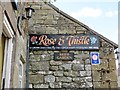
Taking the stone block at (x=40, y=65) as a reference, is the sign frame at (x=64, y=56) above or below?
above

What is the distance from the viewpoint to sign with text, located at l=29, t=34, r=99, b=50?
532 cm

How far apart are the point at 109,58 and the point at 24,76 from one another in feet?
6.58

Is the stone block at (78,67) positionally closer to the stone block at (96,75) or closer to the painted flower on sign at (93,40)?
the stone block at (96,75)

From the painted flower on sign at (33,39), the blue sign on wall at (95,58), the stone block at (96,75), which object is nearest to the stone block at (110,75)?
the stone block at (96,75)

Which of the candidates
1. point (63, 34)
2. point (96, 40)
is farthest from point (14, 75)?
point (96, 40)

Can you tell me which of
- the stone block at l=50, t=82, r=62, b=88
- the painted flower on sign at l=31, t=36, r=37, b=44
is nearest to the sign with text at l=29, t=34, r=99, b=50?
the painted flower on sign at l=31, t=36, r=37, b=44

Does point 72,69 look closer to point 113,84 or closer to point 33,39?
point 113,84

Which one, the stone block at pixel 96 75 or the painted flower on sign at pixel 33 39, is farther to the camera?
the painted flower on sign at pixel 33 39

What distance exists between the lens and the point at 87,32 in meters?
5.50

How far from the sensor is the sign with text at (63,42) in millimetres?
5316

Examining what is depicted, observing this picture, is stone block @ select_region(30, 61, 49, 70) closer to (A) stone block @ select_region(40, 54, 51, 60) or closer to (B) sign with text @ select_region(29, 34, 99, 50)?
(A) stone block @ select_region(40, 54, 51, 60)

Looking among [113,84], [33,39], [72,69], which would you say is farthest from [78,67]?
[33,39]

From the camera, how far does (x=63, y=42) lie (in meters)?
5.36

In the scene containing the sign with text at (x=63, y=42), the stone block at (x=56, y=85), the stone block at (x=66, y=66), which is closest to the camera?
the stone block at (x=56, y=85)
